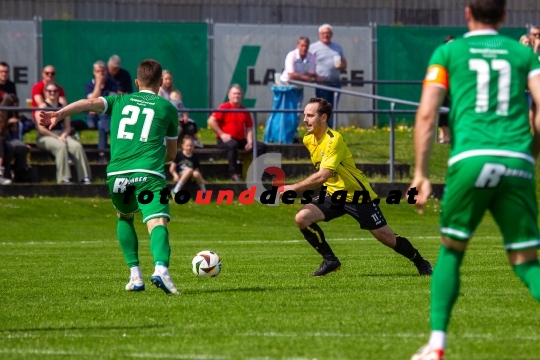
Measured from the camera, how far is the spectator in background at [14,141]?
19.7m

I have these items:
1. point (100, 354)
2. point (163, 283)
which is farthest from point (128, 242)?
point (100, 354)

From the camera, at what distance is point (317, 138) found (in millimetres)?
11500

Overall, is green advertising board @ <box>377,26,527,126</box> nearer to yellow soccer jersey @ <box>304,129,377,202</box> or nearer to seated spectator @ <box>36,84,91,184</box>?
seated spectator @ <box>36,84,91,184</box>

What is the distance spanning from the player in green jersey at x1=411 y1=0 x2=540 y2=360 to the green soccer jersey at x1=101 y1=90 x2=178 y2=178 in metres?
3.96

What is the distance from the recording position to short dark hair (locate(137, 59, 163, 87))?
9805mm

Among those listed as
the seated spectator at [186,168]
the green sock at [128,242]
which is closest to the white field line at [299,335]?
the green sock at [128,242]

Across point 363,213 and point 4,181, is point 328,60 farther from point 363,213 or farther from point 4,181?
point 363,213

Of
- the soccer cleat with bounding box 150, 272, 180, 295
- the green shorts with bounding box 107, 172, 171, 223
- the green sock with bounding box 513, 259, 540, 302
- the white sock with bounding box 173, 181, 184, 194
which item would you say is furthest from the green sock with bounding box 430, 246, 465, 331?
the white sock with bounding box 173, 181, 184, 194

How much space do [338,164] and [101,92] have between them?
10.8m

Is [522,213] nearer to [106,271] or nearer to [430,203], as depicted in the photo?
[106,271]

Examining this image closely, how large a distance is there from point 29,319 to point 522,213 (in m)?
3.92

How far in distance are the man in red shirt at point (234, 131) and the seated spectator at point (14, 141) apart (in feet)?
11.8

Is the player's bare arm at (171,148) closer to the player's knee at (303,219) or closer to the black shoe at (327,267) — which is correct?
the player's knee at (303,219)

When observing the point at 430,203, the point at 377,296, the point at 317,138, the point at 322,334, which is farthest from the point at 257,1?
the point at 322,334
